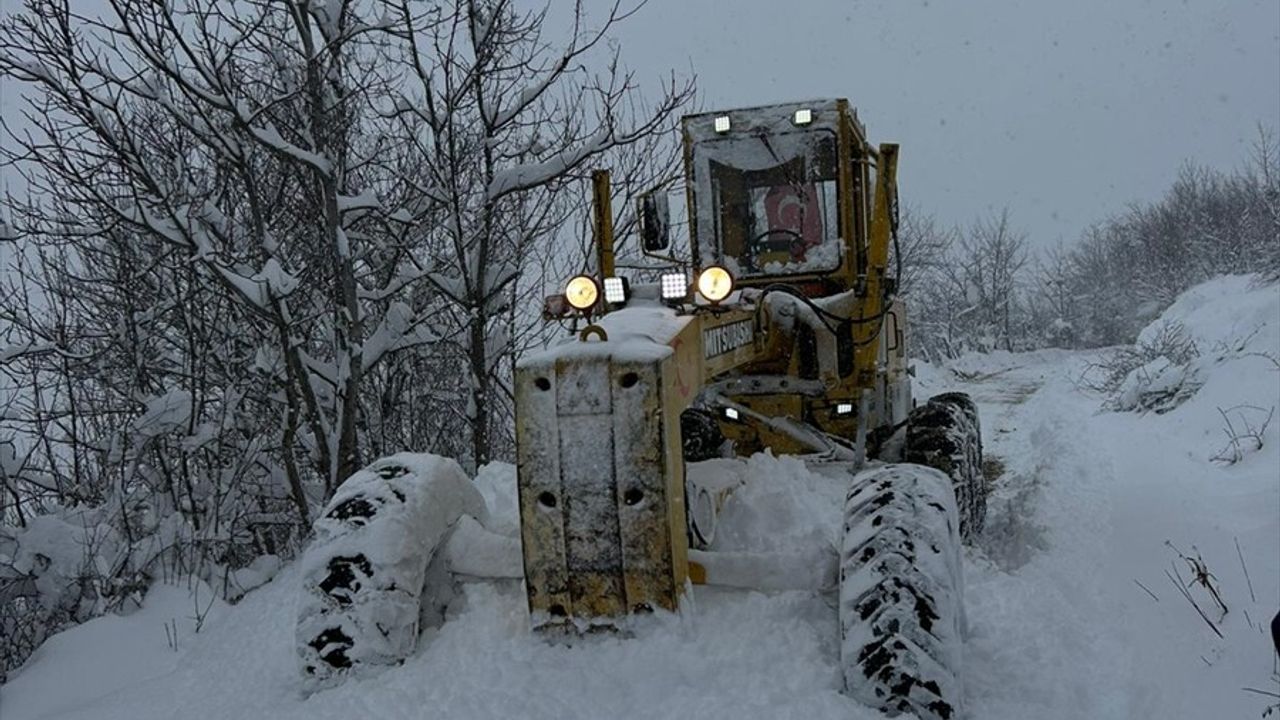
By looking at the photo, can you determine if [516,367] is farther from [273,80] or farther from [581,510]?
[273,80]

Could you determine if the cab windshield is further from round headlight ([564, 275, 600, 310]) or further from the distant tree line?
the distant tree line

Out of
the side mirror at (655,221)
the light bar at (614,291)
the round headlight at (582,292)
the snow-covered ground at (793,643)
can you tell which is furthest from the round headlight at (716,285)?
the side mirror at (655,221)

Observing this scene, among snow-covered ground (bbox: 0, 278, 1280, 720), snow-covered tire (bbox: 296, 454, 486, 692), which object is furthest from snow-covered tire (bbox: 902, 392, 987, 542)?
snow-covered tire (bbox: 296, 454, 486, 692)

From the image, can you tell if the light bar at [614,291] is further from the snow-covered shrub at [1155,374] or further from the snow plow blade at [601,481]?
the snow-covered shrub at [1155,374]

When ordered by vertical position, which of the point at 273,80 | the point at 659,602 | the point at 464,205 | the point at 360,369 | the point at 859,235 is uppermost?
the point at 273,80

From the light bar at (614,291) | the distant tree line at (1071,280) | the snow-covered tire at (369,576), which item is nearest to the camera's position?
the snow-covered tire at (369,576)

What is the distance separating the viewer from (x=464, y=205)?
856 cm

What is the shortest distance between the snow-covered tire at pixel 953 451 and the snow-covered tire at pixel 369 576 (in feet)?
10.3

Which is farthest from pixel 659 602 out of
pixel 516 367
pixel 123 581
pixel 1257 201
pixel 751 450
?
pixel 1257 201

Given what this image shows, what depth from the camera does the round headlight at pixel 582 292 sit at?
11.8ft

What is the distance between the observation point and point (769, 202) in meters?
6.41

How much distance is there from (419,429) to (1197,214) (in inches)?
1592

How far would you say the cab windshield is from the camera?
6.26 meters

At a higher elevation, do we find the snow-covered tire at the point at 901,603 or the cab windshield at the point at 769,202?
the cab windshield at the point at 769,202
